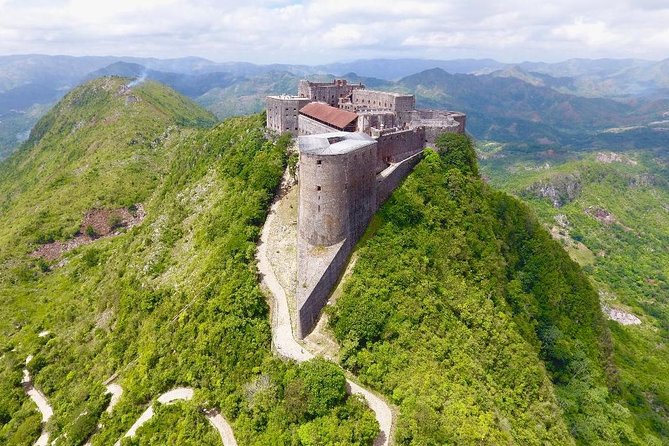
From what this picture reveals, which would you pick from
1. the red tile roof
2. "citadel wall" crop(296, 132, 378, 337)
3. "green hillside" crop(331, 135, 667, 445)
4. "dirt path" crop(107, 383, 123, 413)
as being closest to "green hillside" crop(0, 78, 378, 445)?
"dirt path" crop(107, 383, 123, 413)

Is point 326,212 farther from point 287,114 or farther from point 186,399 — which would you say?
point 287,114

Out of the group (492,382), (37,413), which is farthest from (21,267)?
(492,382)

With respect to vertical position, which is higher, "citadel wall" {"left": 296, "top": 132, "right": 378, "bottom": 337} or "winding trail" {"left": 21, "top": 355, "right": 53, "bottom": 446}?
"citadel wall" {"left": 296, "top": 132, "right": 378, "bottom": 337}

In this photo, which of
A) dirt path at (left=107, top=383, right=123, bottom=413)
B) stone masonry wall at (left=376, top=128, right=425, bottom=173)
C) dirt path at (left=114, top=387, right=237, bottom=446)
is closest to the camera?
dirt path at (left=114, top=387, right=237, bottom=446)

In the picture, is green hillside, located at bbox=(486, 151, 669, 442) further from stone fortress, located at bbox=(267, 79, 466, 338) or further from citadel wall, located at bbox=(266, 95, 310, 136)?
citadel wall, located at bbox=(266, 95, 310, 136)

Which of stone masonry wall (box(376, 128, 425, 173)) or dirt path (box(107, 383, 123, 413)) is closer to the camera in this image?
dirt path (box(107, 383, 123, 413))

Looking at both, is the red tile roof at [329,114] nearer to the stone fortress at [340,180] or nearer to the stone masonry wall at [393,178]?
the stone fortress at [340,180]
